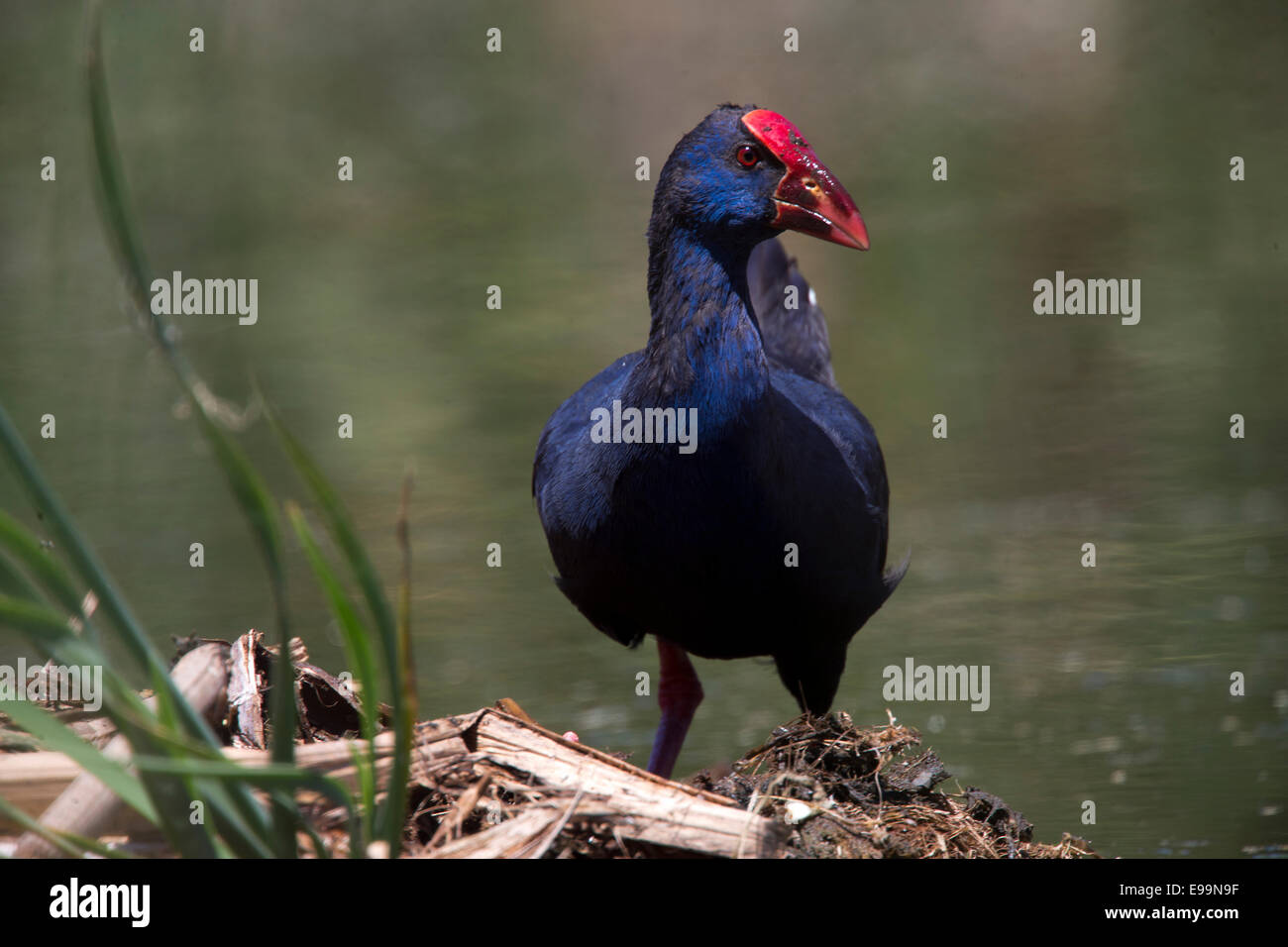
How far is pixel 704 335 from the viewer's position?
3836mm

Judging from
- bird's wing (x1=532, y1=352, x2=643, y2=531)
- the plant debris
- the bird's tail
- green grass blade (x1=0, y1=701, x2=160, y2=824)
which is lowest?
the plant debris

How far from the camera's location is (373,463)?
299 inches

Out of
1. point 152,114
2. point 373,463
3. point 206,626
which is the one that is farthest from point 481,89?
point 206,626

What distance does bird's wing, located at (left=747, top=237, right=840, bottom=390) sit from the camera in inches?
213

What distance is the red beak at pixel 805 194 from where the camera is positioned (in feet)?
12.8

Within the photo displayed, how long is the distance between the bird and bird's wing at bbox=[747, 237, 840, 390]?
1.22 m

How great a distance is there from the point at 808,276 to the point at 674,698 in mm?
4925

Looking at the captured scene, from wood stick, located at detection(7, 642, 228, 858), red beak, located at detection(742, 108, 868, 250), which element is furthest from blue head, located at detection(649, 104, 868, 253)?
wood stick, located at detection(7, 642, 228, 858)

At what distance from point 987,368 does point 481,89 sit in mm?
4930

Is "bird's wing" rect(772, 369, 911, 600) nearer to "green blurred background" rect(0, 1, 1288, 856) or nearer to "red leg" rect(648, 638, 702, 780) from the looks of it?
"red leg" rect(648, 638, 702, 780)

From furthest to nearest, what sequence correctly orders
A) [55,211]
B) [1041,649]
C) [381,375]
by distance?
1. [55,211]
2. [381,375]
3. [1041,649]

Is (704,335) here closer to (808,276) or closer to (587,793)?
(587,793)

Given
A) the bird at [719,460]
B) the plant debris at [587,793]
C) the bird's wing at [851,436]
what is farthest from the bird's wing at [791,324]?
the plant debris at [587,793]
